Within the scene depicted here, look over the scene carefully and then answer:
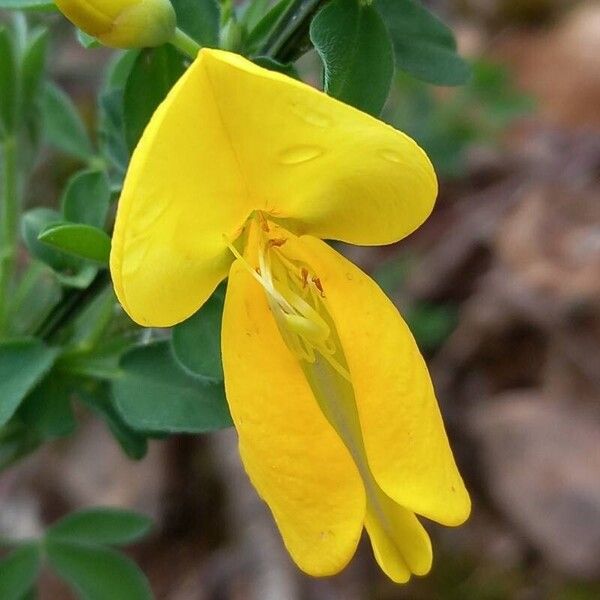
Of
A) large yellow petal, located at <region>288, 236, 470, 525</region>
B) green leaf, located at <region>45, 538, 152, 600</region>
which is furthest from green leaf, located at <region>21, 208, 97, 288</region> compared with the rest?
green leaf, located at <region>45, 538, 152, 600</region>

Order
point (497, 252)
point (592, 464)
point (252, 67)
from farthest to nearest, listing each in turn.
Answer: point (497, 252)
point (592, 464)
point (252, 67)

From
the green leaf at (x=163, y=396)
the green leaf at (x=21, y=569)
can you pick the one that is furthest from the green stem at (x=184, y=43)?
the green leaf at (x=21, y=569)

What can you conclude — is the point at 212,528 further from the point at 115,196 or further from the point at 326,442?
the point at 326,442

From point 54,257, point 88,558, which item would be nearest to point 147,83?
point 54,257

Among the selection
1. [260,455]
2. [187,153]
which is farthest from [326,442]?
[187,153]

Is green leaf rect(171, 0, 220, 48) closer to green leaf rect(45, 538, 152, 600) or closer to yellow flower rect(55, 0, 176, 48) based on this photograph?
yellow flower rect(55, 0, 176, 48)

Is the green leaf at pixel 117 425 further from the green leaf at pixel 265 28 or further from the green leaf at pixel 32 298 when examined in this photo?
the green leaf at pixel 265 28
